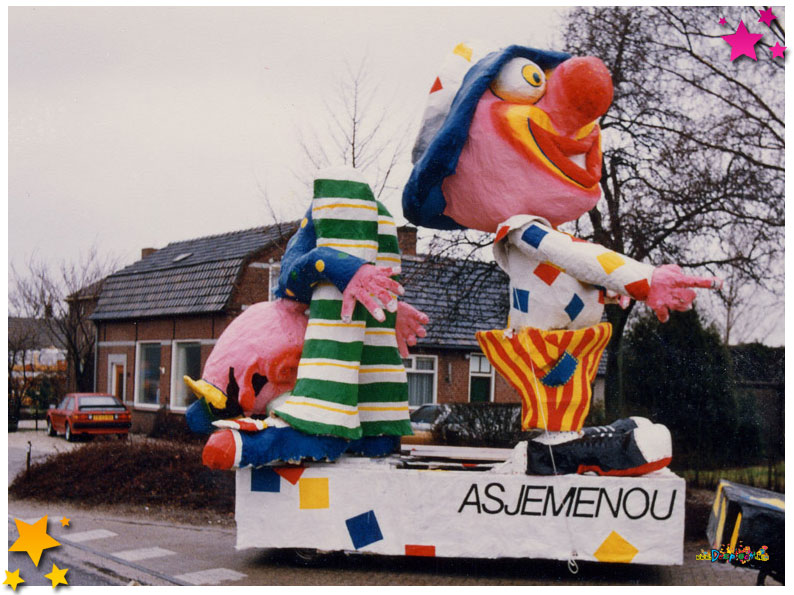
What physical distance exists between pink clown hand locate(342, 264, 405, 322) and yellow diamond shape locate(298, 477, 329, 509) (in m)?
0.97

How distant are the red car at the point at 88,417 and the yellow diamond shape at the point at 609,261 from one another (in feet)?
31.6

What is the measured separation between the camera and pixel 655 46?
8.53 metres

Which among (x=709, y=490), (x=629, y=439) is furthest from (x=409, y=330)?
(x=709, y=490)

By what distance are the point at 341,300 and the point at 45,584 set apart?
2.29m

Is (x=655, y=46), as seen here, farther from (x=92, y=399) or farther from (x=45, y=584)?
(x=92, y=399)

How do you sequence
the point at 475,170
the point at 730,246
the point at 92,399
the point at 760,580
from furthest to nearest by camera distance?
the point at 92,399, the point at 730,246, the point at 475,170, the point at 760,580

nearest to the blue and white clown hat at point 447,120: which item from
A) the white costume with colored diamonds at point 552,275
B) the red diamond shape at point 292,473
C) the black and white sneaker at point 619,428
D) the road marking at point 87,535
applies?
the white costume with colored diamonds at point 552,275

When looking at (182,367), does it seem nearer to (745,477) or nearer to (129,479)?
(129,479)

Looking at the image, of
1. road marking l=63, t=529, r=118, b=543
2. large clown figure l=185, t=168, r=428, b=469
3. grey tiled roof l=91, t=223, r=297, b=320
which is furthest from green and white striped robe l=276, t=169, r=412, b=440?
grey tiled roof l=91, t=223, r=297, b=320

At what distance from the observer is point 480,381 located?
15836mm

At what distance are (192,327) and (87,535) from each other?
8781 millimetres

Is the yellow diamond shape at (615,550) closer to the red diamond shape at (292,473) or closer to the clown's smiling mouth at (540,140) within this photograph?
the red diamond shape at (292,473)

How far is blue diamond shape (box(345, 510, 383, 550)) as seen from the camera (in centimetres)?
496

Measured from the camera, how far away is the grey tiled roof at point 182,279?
1415 cm
